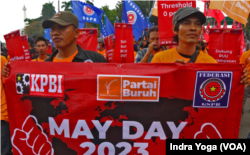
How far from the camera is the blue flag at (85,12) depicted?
7.35 m

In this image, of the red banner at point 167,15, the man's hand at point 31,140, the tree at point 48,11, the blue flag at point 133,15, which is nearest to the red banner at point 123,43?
the red banner at point 167,15

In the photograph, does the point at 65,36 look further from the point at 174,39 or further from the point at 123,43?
the point at 123,43

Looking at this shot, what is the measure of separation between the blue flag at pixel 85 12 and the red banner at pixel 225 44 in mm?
5173

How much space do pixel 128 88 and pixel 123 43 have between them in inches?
80.3

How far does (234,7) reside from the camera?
3.68 m

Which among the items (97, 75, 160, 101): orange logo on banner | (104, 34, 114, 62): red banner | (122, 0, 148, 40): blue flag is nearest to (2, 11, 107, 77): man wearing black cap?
(97, 75, 160, 101): orange logo on banner

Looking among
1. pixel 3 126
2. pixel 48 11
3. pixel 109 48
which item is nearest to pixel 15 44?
pixel 3 126

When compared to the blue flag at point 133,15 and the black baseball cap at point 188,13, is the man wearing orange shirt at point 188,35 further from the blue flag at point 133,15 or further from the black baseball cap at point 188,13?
the blue flag at point 133,15

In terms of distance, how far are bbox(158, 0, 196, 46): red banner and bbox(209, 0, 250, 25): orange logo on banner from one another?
2.13ft

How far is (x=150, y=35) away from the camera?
3363 mm

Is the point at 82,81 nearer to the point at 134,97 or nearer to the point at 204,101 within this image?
the point at 134,97

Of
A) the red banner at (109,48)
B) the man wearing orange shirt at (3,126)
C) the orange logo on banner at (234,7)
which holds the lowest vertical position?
the man wearing orange shirt at (3,126)

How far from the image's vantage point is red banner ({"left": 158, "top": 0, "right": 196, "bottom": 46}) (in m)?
3.02

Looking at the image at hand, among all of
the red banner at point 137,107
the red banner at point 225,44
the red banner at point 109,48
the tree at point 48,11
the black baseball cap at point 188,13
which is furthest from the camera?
the tree at point 48,11
